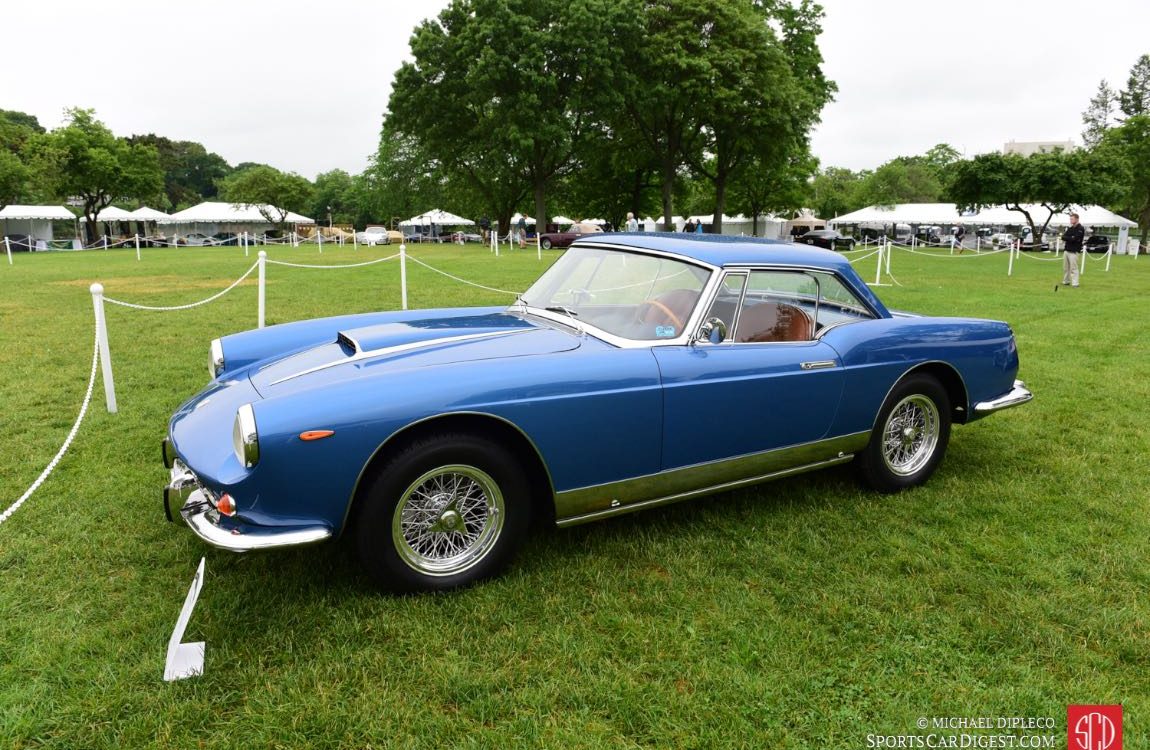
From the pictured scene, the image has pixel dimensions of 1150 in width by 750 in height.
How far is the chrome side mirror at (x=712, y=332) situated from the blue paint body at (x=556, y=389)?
41 mm

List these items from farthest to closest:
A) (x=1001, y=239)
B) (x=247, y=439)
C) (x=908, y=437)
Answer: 1. (x=1001, y=239)
2. (x=908, y=437)
3. (x=247, y=439)

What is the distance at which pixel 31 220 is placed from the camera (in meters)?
42.2

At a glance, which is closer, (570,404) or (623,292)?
(570,404)

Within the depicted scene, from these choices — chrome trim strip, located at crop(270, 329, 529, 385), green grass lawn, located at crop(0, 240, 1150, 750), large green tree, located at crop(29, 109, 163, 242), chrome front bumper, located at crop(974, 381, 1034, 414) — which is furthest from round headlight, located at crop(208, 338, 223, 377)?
large green tree, located at crop(29, 109, 163, 242)

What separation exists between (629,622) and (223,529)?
5.12 ft

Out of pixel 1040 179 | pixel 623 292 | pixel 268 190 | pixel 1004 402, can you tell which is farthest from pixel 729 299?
pixel 268 190

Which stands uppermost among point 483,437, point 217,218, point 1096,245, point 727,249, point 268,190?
point 268,190

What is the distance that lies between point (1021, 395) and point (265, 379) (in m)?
4.50

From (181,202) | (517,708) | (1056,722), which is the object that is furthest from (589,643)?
(181,202)

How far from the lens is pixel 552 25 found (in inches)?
1194

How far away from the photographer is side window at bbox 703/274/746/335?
11.5ft

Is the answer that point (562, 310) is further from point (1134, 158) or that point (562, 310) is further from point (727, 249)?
point (1134, 158)

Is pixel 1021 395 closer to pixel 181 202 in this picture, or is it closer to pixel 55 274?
pixel 55 274

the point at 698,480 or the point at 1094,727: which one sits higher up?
the point at 698,480
